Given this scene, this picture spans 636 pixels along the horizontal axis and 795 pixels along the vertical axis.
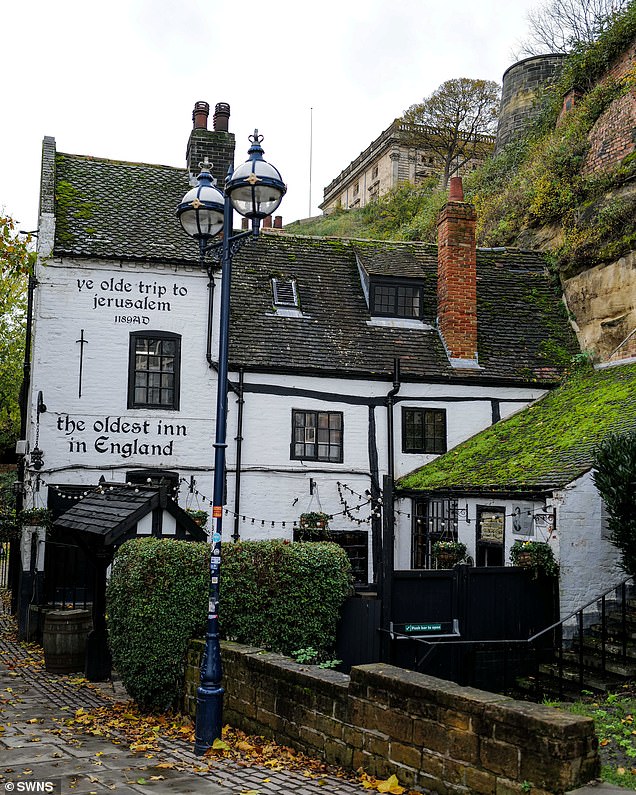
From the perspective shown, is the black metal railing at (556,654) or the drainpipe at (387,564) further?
the black metal railing at (556,654)

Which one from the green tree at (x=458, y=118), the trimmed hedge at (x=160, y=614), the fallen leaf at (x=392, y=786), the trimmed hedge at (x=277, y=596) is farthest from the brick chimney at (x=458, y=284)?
the green tree at (x=458, y=118)

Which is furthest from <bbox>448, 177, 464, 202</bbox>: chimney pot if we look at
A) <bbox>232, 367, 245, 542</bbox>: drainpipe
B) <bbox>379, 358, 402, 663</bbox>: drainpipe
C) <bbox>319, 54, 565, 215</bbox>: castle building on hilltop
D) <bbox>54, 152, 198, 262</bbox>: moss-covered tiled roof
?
<bbox>319, 54, 565, 215</bbox>: castle building on hilltop

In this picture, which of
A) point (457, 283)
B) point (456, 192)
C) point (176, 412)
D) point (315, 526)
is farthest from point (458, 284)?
point (176, 412)

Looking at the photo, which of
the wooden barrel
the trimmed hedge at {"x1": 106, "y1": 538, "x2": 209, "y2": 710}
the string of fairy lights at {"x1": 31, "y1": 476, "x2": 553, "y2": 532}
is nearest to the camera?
the trimmed hedge at {"x1": 106, "y1": 538, "x2": 209, "y2": 710}

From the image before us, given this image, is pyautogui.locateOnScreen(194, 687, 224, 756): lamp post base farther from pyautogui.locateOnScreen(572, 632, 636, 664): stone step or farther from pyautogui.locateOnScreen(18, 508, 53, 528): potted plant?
pyautogui.locateOnScreen(18, 508, 53, 528): potted plant

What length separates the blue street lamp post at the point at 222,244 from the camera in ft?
27.4

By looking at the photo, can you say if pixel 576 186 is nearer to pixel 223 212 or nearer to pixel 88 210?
pixel 88 210

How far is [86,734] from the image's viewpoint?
30.1ft

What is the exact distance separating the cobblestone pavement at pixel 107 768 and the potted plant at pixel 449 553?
23.3ft

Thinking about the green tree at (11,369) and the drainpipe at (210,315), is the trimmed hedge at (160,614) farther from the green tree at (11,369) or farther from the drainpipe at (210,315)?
the green tree at (11,369)

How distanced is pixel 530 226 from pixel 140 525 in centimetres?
1727

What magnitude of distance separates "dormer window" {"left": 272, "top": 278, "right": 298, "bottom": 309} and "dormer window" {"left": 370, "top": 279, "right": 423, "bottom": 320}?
1.99 metres

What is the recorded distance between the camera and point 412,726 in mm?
6840

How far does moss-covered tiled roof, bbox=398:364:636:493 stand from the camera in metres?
14.5
